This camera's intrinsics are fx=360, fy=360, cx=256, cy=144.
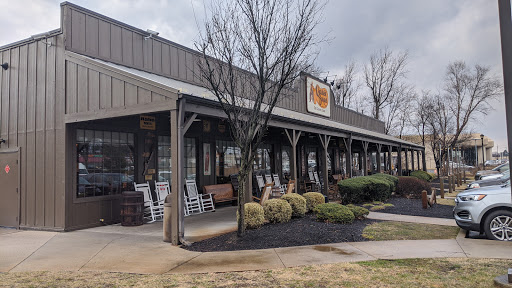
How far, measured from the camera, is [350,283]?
14.9ft

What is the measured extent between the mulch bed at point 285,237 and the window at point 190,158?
4.14 meters

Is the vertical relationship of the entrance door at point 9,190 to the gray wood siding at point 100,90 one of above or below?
below

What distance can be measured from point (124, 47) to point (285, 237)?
676cm

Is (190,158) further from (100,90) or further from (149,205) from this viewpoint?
(100,90)

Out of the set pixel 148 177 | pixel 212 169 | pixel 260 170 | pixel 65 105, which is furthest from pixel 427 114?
pixel 65 105

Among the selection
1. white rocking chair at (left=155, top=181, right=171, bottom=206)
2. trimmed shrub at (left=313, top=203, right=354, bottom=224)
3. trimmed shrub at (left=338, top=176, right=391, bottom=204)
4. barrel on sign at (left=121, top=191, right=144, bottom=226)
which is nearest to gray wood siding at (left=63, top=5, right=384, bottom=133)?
barrel on sign at (left=121, top=191, right=144, bottom=226)

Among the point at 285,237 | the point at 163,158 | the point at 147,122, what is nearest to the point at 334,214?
the point at 285,237

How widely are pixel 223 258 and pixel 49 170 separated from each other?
18.1 feet

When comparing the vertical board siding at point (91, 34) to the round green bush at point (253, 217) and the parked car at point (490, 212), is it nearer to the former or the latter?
the round green bush at point (253, 217)

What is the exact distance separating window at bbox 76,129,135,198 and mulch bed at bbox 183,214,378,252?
148 inches

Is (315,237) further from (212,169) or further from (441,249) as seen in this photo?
(212,169)

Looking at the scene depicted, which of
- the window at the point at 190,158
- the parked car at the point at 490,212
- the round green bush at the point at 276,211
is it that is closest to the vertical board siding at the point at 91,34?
the window at the point at 190,158

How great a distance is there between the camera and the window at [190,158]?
467 inches

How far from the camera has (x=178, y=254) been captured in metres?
6.23
